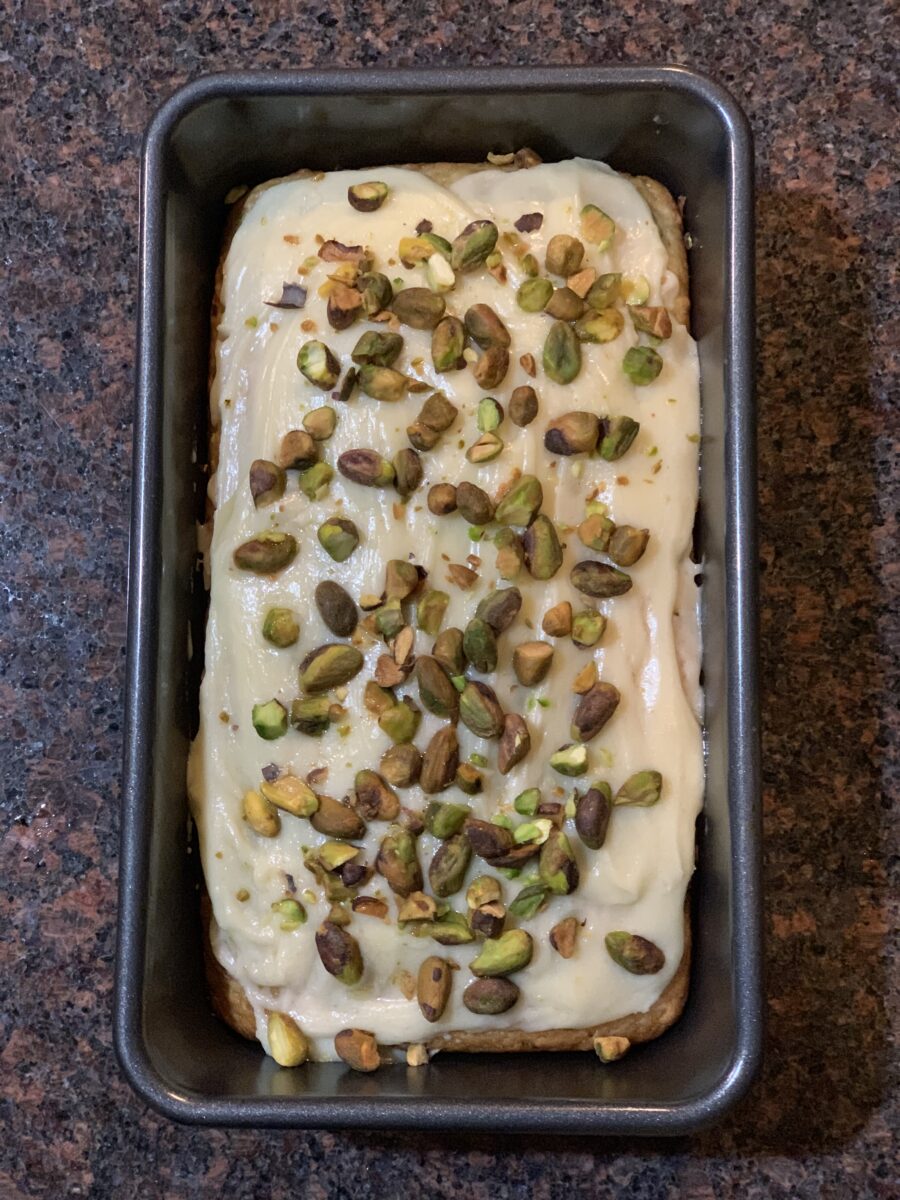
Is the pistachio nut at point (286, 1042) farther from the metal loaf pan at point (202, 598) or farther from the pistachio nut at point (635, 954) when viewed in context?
the pistachio nut at point (635, 954)

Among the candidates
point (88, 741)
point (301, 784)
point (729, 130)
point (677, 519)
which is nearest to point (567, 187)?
point (729, 130)

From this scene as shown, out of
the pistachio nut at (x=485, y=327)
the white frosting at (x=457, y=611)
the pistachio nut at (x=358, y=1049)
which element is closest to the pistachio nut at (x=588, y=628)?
the white frosting at (x=457, y=611)

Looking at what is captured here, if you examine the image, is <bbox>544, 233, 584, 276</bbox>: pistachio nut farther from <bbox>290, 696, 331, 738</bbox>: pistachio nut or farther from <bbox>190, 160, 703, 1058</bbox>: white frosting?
<bbox>290, 696, 331, 738</bbox>: pistachio nut

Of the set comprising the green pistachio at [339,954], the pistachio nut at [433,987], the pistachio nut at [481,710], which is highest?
the pistachio nut at [481,710]

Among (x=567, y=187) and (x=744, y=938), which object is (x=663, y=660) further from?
(x=567, y=187)

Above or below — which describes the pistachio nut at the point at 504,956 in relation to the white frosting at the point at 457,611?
below

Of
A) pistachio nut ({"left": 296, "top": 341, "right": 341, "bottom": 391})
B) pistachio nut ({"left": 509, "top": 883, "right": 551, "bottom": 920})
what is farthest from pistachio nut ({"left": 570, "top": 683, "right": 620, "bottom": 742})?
pistachio nut ({"left": 296, "top": 341, "right": 341, "bottom": 391})

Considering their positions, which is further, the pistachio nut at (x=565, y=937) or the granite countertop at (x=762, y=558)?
the granite countertop at (x=762, y=558)
